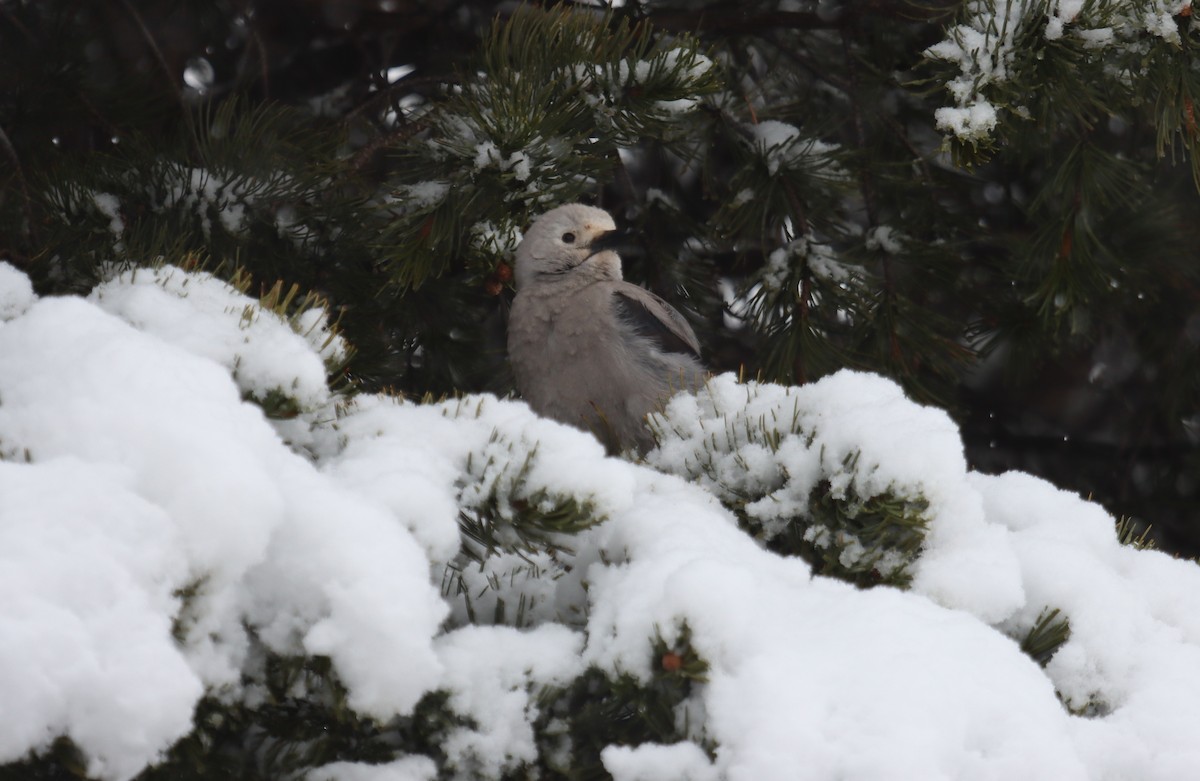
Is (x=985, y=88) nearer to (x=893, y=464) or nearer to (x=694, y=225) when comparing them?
(x=893, y=464)

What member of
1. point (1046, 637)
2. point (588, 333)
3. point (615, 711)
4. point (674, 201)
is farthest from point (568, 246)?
point (615, 711)

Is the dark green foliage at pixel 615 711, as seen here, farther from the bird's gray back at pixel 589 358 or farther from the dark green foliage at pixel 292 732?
the bird's gray back at pixel 589 358

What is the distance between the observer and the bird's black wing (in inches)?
128

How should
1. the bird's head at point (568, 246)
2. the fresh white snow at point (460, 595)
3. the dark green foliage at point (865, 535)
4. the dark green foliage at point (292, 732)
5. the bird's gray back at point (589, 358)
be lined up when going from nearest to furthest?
the fresh white snow at point (460, 595) < the dark green foliage at point (292, 732) < the dark green foliage at point (865, 535) < the bird's gray back at point (589, 358) < the bird's head at point (568, 246)

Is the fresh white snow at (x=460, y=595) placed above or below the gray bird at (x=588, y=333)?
above

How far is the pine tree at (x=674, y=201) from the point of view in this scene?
171 centimetres

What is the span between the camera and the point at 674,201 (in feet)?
12.0

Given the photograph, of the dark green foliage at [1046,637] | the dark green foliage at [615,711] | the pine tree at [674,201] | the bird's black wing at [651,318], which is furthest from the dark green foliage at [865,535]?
the bird's black wing at [651,318]

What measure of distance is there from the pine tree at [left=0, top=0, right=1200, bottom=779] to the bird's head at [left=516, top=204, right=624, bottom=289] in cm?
19

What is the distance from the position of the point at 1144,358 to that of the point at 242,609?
12.6 ft

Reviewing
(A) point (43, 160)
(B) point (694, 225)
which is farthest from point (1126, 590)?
(A) point (43, 160)

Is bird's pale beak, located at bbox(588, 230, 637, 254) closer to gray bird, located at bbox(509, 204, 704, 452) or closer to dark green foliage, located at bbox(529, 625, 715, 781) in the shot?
gray bird, located at bbox(509, 204, 704, 452)

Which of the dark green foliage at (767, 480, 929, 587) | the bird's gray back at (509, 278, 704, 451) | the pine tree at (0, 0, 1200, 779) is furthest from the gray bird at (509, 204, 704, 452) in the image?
the dark green foliage at (767, 480, 929, 587)

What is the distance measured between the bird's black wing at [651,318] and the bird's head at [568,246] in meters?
0.15
